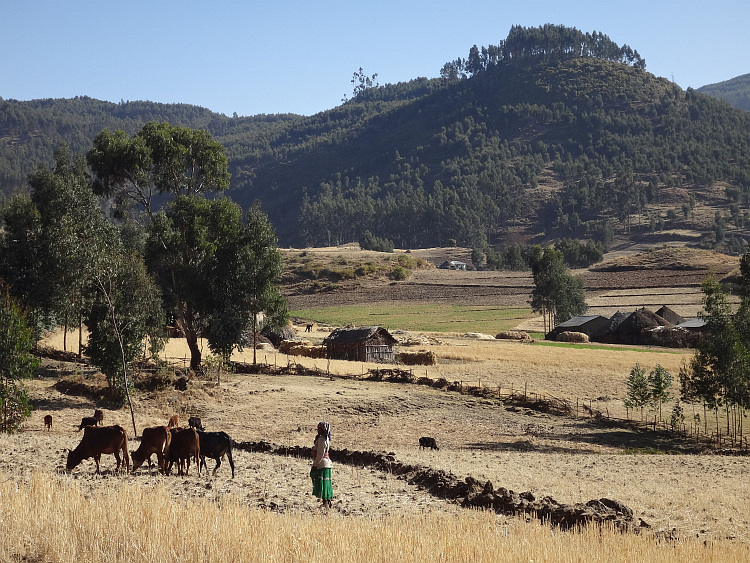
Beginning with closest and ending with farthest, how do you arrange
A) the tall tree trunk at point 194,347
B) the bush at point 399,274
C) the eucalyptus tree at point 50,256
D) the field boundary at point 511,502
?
the field boundary at point 511,502 → the eucalyptus tree at point 50,256 → the tall tree trunk at point 194,347 → the bush at point 399,274

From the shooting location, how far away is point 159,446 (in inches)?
706

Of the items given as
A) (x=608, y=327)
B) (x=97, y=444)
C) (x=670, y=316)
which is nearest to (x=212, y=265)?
(x=97, y=444)

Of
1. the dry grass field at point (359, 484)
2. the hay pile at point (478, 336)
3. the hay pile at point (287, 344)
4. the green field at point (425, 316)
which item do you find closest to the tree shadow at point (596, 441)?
the dry grass field at point (359, 484)

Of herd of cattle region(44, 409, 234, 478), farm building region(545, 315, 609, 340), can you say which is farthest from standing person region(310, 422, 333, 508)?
farm building region(545, 315, 609, 340)

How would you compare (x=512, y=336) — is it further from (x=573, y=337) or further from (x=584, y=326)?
(x=584, y=326)

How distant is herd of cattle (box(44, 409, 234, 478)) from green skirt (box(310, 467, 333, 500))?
11.6ft

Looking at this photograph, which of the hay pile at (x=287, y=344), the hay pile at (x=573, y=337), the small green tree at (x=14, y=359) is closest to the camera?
the small green tree at (x=14, y=359)

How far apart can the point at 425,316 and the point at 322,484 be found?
4157 inches

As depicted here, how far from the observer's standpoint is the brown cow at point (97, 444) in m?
17.1

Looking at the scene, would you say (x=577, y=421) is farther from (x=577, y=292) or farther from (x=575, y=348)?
(x=577, y=292)

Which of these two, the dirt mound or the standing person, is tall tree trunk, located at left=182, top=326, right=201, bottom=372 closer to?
the standing person

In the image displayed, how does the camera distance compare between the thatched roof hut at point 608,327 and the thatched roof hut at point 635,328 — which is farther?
the thatched roof hut at point 608,327

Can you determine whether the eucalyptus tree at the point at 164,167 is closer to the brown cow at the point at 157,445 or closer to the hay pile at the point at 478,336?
the brown cow at the point at 157,445

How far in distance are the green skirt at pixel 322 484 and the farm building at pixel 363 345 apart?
158ft
